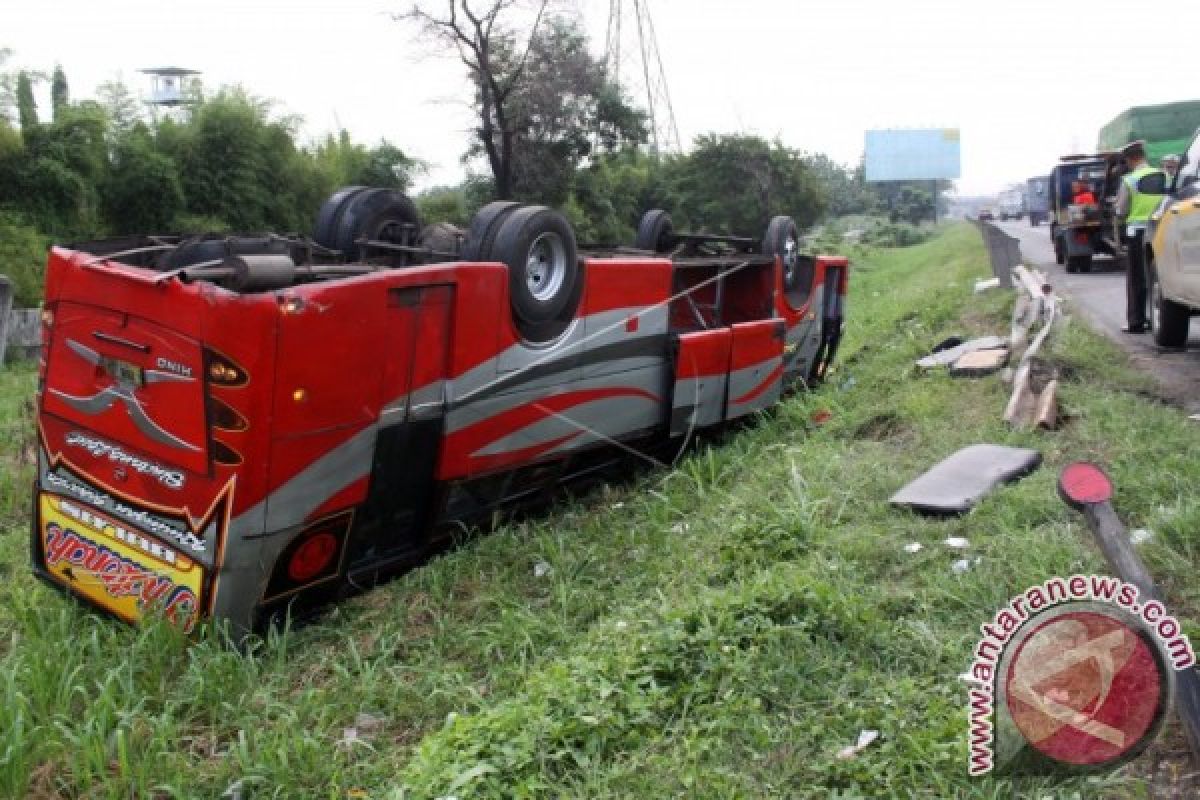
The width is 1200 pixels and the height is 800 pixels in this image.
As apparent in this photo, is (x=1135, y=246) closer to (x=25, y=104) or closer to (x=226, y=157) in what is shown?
(x=226, y=157)

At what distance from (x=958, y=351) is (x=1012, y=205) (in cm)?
6741

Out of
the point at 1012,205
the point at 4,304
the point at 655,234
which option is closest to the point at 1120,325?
the point at 655,234

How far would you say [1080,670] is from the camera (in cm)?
223

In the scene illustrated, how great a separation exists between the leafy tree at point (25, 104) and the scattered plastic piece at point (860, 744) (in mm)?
14556

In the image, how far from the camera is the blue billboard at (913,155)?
68.1 meters

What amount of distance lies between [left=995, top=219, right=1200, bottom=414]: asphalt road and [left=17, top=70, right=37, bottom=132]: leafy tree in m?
13.2

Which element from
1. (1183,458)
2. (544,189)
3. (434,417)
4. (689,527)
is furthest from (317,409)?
(544,189)

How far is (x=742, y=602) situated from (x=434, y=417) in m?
1.72

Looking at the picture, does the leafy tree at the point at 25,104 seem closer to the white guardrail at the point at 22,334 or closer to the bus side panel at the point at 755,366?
the white guardrail at the point at 22,334

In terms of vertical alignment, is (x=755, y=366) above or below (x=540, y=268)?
below

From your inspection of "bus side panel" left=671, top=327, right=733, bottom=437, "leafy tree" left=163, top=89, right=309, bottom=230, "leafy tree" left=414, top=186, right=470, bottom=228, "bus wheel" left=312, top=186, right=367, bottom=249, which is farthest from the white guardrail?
"leafy tree" left=414, top=186, right=470, bottom=228

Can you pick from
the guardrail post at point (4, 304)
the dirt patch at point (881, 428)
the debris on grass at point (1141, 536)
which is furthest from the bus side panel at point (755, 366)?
the guardrail post at point (4, 304)

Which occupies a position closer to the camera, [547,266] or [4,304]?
[547,266]

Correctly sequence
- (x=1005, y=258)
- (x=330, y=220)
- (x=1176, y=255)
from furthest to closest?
(x=1005, y=258), (x=1176, y=255), (x=330, y=220)
